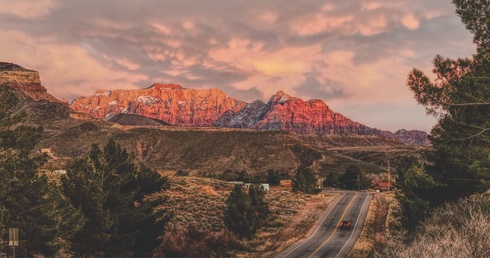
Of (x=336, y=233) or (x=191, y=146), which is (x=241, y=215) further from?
(x=191, y=146)

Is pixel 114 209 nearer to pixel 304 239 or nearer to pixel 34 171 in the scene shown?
pixel 34 171

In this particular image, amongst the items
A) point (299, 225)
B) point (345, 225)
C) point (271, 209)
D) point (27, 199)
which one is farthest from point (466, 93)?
point (271, 209)

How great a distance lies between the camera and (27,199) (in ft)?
84.5

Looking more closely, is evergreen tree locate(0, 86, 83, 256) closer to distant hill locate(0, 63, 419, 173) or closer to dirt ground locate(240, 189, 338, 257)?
dirt ground locate(240, 189, 338, 257)

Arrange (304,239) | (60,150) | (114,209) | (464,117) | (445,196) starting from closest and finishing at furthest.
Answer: (464,117)
(114,209)
(445,196)
(304,239)
(60,150)

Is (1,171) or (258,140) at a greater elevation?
(258,140)

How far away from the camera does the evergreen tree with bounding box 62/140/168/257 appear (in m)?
26.2

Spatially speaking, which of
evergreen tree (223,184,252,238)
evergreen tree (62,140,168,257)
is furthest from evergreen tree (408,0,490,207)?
evergreen tree (223,184,252,238)

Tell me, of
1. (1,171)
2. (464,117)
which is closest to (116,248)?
(1,171)

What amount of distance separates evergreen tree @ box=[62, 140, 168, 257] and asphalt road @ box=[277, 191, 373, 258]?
15587mm

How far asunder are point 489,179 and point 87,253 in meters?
24.5

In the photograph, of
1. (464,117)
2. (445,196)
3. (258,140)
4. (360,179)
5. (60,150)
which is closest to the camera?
(464,117)

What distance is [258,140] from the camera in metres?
149

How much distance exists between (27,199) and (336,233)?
3542 centimetres
